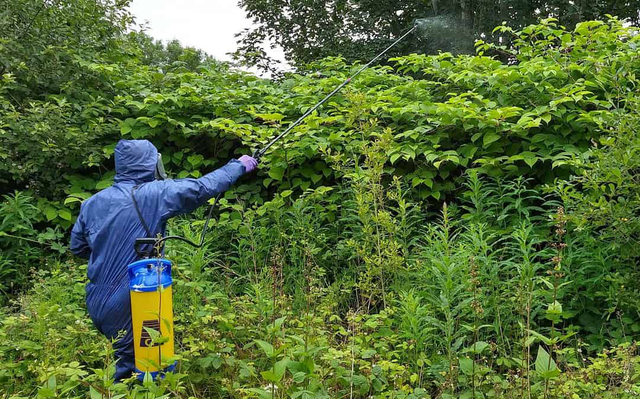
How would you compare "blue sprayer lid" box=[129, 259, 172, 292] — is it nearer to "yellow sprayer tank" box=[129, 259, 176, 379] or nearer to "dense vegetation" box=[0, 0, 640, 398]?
"yellow sprayer tank" box=[129, 259, 176, 379]

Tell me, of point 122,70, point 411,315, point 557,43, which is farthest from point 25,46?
point 557,43

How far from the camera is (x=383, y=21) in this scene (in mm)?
→ 15016

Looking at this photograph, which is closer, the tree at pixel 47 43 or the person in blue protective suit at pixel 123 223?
the person in blue protective suit at pixel 123 223

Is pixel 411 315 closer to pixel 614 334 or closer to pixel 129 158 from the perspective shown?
pixel 614 334

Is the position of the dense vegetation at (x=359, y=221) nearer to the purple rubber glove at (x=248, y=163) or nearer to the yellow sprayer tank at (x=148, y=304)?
the yellow sprayer tank at (x=148, y=304)

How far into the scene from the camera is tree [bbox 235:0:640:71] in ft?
40.6

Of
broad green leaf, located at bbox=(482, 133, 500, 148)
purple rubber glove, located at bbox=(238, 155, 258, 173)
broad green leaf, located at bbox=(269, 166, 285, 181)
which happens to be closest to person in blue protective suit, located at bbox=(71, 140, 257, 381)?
purple rubber glove, located at bbox=(238, 155, 258, 173)

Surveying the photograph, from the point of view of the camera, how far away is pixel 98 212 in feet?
10.3

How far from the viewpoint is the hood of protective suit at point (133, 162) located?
126 inches

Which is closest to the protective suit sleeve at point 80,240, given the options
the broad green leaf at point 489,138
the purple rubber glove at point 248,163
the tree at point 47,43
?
the purple rubber glove at point 248,163

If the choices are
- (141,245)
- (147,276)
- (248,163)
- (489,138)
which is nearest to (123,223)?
(141,245)

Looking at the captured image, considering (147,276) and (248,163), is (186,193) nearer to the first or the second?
(248,163)

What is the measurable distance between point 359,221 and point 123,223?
6.50 feet

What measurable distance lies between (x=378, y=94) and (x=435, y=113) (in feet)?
2.19
